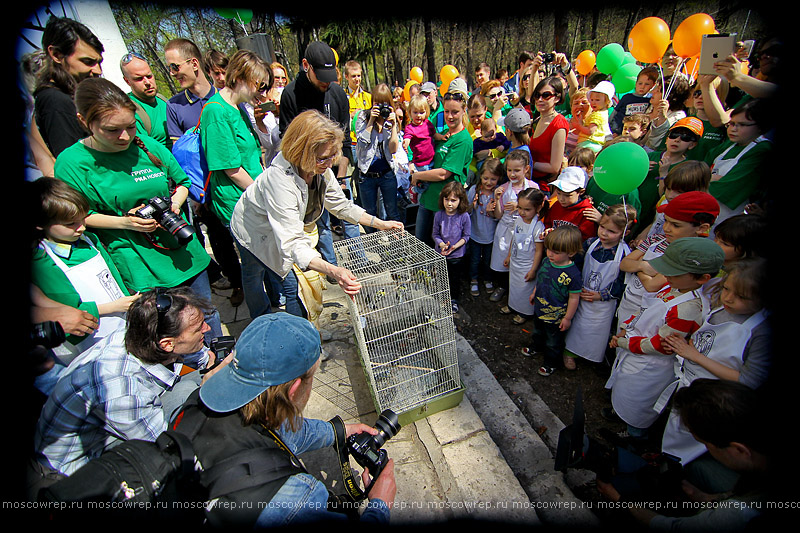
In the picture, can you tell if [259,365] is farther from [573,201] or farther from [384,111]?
[384,111]

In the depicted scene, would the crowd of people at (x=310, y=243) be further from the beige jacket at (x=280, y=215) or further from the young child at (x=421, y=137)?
the young child at (x=421, y=137)

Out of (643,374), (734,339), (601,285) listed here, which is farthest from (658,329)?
(601,285)

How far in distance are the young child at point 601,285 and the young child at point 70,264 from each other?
10.7 feet

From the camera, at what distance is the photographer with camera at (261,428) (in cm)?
110

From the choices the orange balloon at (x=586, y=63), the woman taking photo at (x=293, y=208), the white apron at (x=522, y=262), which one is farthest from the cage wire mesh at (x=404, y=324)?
the orange balloon at (x=586, y=63)

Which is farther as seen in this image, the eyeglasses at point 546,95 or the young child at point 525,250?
the eyeglasses at point 546,95

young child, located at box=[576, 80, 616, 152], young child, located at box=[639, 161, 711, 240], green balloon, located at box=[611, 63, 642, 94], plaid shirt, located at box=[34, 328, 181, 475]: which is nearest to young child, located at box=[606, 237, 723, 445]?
young child, located at box=[639, 161, 711, 240]

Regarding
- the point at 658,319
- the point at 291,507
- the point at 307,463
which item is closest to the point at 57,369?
the point at 307,463

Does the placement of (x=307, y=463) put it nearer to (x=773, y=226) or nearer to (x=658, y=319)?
(x=658, y=319)

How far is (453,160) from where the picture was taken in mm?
3828

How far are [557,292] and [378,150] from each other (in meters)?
2.82

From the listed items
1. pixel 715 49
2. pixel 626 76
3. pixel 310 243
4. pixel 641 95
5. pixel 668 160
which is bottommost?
pixel 310 243

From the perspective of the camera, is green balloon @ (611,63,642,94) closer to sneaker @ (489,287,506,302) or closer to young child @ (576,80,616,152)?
young child @ (576,80,616,152)

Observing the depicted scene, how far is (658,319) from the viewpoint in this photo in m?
2.14
